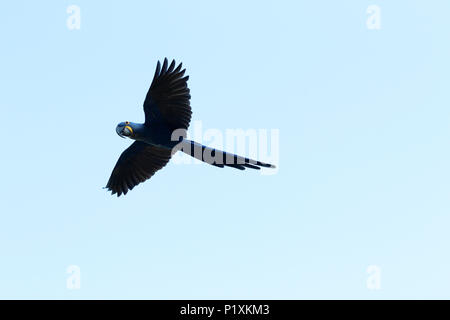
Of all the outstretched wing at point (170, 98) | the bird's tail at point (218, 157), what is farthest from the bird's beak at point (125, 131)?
the bird's tail at point (218, 157)

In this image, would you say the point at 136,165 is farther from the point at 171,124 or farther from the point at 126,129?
A: the point at 171,124

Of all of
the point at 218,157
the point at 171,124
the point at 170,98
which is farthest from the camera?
the point at 171,124

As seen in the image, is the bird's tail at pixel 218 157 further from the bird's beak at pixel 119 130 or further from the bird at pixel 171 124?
the bird's beak at pixel 119 130

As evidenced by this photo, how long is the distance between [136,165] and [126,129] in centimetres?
191

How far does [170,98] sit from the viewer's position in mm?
16047

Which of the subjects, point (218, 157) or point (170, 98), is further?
point (170, 98)

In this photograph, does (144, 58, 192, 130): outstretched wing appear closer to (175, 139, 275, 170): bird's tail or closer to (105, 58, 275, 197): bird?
(105, 58, 275, 197): bird

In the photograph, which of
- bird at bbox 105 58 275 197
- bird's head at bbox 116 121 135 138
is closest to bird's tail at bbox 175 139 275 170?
bird at bbox 105 58 275 197

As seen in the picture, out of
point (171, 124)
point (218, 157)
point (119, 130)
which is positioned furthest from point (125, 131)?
point (218, 157)

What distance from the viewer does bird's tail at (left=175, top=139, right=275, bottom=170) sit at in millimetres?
15312
